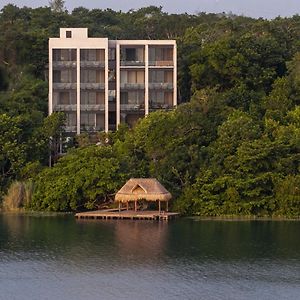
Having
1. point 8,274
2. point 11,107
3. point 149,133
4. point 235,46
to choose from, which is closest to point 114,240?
point 8,274

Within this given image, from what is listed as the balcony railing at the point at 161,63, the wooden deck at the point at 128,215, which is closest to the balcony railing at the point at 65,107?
the balcony railing at the point at 161,63

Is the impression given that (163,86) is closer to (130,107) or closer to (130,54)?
(130,107)

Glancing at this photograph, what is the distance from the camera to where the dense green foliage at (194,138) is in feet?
143

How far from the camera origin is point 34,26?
63.8 meters

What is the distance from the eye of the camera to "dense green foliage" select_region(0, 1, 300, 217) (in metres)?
43.6

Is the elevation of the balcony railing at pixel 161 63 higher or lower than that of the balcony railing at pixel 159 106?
higher

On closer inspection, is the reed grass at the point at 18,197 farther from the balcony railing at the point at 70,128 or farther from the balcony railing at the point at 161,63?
the balcony railing at the point at 161,63

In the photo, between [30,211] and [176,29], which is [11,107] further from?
[176,29]

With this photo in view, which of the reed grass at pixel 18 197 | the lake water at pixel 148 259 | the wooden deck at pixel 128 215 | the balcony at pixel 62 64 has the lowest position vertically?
the lake water at pixel 148 259

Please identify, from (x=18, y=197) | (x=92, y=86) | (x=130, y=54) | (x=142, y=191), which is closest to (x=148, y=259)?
(x=142, y=191)

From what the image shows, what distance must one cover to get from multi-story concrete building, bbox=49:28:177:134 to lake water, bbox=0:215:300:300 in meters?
12.2

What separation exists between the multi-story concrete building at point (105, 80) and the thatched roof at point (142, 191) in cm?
1121

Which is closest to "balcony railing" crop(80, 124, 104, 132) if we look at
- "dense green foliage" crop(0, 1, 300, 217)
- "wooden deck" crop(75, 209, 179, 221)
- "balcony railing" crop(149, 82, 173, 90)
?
"dense green foliage" crop(0, 1, 300, 217)

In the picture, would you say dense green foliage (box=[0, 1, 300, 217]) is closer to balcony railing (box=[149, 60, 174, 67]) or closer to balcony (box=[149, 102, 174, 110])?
balcony railing (box=[149, 60, 174, 67])
